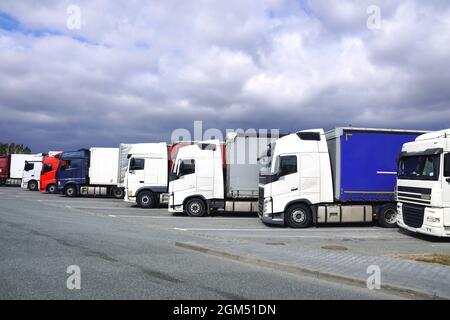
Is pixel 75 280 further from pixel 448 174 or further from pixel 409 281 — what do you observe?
pixel 448 174

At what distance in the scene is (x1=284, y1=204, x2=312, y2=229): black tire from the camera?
47.5 ft

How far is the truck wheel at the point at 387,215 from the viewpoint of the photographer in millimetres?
14781

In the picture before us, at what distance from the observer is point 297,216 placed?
47.8 feet

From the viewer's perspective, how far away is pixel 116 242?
10422 mm

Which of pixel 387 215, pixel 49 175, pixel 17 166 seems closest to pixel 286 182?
pixel 387 215

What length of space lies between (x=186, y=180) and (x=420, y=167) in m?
9.37

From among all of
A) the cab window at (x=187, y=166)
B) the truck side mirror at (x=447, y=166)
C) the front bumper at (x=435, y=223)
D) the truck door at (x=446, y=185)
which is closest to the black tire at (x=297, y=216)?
the front bumper at (x=435, y=223)

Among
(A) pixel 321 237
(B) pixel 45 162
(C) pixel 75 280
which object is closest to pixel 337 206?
(A) pixel 321 237

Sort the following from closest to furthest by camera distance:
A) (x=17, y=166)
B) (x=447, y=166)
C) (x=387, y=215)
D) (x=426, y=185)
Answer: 1. (x=447, y=166)
2. (x=426, y=185)
3. (x=387, y=215)
4. (x=17, y=166)

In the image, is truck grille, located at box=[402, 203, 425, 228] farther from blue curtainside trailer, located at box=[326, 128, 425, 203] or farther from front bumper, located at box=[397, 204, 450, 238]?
blue curtainside trailer, located at box=[326, 128, 425, 203]

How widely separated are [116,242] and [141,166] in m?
11.8

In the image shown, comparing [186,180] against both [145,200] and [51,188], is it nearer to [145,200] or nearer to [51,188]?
[145,200]
